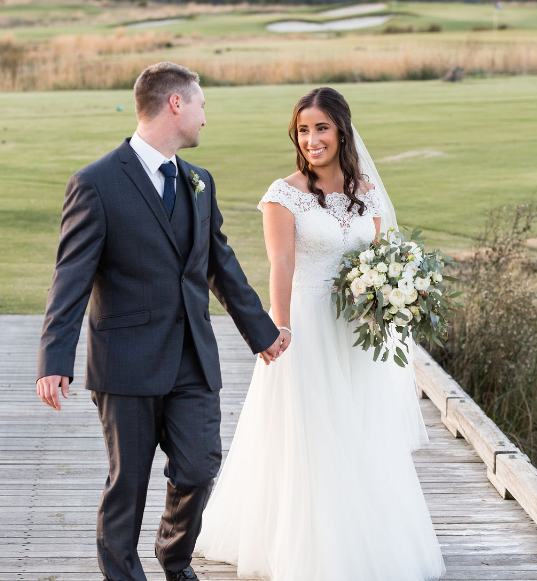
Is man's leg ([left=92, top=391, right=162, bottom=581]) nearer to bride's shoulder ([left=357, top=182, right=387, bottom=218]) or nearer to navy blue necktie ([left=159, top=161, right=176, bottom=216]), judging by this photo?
navy blue necktie ([left=159, top=161, right=176, bottom=216])

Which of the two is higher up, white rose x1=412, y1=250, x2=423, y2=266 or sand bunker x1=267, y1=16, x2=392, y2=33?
sand bunker x1=267, y1=16, x2=392, y2=33

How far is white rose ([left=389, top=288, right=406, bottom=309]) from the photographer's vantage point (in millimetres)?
3021

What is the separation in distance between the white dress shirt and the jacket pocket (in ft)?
1.31

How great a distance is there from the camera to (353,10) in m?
18.2

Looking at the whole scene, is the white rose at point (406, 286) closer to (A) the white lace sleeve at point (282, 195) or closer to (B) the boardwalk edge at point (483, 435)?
(A) the white lace sleeve at point (282, 195)

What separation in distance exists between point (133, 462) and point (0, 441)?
2108 mm

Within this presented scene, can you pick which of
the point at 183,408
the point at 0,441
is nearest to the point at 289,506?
the point at 183,408

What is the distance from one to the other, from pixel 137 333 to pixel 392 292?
0.93 m

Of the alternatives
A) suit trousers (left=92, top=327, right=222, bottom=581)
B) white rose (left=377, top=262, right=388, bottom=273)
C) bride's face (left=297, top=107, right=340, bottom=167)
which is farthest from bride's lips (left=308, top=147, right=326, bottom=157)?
suit trousers (left=92, top=327, right=222, bottom=581)

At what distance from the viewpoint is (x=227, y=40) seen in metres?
17.5

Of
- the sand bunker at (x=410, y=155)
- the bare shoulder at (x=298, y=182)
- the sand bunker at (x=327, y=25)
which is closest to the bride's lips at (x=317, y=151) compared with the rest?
the bare shoulder at (x=298, y=182)

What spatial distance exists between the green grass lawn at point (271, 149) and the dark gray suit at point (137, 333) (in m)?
7.38

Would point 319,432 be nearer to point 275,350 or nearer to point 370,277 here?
point 275,350

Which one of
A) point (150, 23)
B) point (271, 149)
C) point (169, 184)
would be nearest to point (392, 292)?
point (169, 184)
